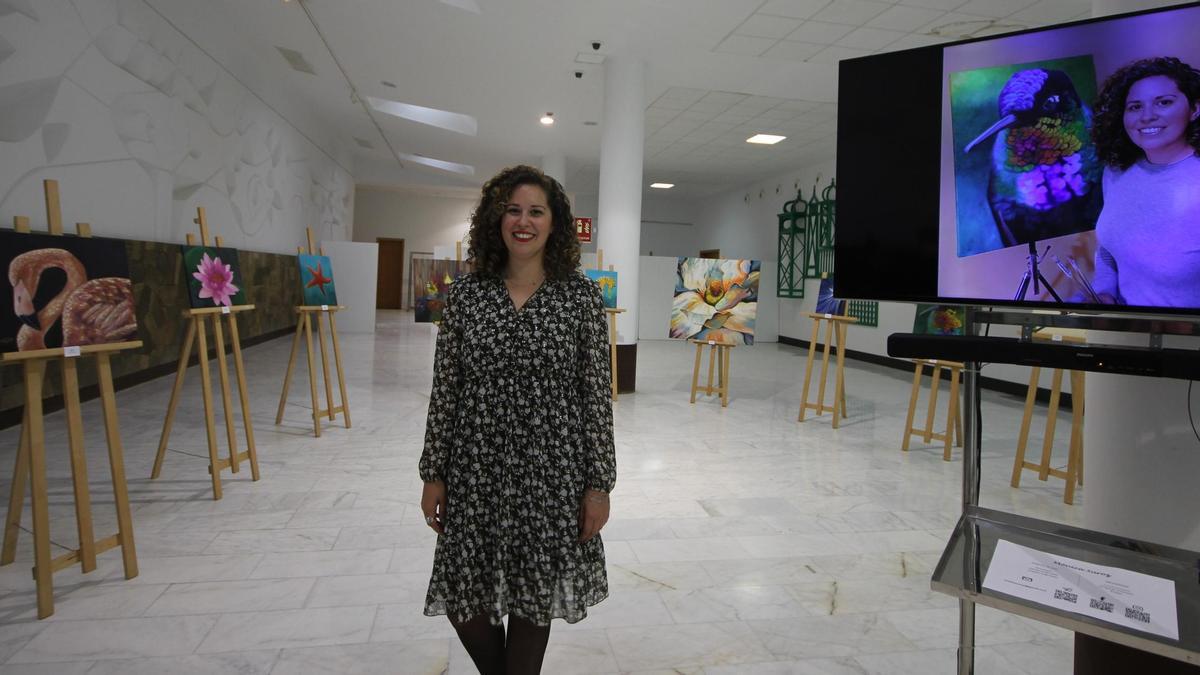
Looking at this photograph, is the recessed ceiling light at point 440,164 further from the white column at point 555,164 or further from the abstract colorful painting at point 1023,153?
the abstract colorful painting at point 1023,153

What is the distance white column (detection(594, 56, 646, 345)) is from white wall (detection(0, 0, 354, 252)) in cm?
443

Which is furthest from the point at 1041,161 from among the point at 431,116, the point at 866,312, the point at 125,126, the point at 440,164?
the point at 440,164

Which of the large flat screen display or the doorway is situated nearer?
the large flat screen display

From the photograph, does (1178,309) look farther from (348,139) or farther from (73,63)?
(348,139)

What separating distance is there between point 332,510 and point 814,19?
18.5 feet

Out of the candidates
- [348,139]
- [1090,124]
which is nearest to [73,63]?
[1090,124]

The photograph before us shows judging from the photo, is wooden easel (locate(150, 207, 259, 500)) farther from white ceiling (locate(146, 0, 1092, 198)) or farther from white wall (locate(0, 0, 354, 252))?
white ceiling (locate(146, 0, 1092, 198))

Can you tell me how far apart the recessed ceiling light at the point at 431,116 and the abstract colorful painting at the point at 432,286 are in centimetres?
393

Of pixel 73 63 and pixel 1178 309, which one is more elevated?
pixel 73 63

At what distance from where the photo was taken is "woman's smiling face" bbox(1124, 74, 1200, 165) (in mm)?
1275

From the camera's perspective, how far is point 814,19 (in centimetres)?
596

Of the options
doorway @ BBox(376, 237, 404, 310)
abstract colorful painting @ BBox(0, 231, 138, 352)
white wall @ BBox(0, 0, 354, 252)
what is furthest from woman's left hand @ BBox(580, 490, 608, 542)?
doorway @ BBox(376, 237, 404, 310)

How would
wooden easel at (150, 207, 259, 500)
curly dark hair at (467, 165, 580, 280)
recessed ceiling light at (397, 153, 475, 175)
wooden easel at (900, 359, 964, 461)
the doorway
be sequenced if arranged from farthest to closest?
the doorway < recessed ceiling light at (397, 153, 475, 175) < wooden easel at (900, 359, 964, 461) < wooden easel at (150, 207, 259, 500) < curly dark hair at (467, 165, 580, 280)

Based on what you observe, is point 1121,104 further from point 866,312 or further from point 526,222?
point 866,312
